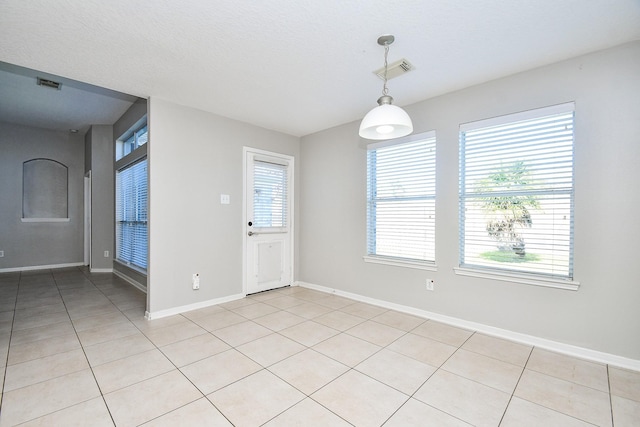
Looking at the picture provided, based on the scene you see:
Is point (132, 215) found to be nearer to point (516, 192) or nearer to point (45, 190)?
point (45, 190)

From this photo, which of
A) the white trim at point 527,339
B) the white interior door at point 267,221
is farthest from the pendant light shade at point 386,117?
the white interior door at point 267,221

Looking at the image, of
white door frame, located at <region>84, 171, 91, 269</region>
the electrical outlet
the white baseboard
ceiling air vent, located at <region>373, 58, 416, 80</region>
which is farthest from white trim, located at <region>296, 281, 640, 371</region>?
the white baseboard

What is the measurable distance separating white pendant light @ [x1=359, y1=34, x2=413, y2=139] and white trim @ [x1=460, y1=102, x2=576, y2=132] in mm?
1262

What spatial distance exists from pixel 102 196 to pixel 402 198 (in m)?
6.10

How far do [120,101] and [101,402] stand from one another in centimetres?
439

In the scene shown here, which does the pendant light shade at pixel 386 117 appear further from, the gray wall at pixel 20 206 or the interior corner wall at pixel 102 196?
the gray wall at pixel 20 206

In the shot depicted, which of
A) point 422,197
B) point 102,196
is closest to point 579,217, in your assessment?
point 422,197

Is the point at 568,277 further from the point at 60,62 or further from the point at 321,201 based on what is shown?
the point at 60,62

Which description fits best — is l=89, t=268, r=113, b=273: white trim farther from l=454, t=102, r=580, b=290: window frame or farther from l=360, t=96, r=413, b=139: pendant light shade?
l=454, t=102, r=580, b=290: window frame

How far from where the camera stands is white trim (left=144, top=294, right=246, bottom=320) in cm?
331

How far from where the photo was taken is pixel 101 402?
71.3 inches

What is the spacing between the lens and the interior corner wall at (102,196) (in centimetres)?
589

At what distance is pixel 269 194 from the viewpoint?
4.54 m

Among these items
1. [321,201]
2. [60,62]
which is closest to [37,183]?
[60,62]
